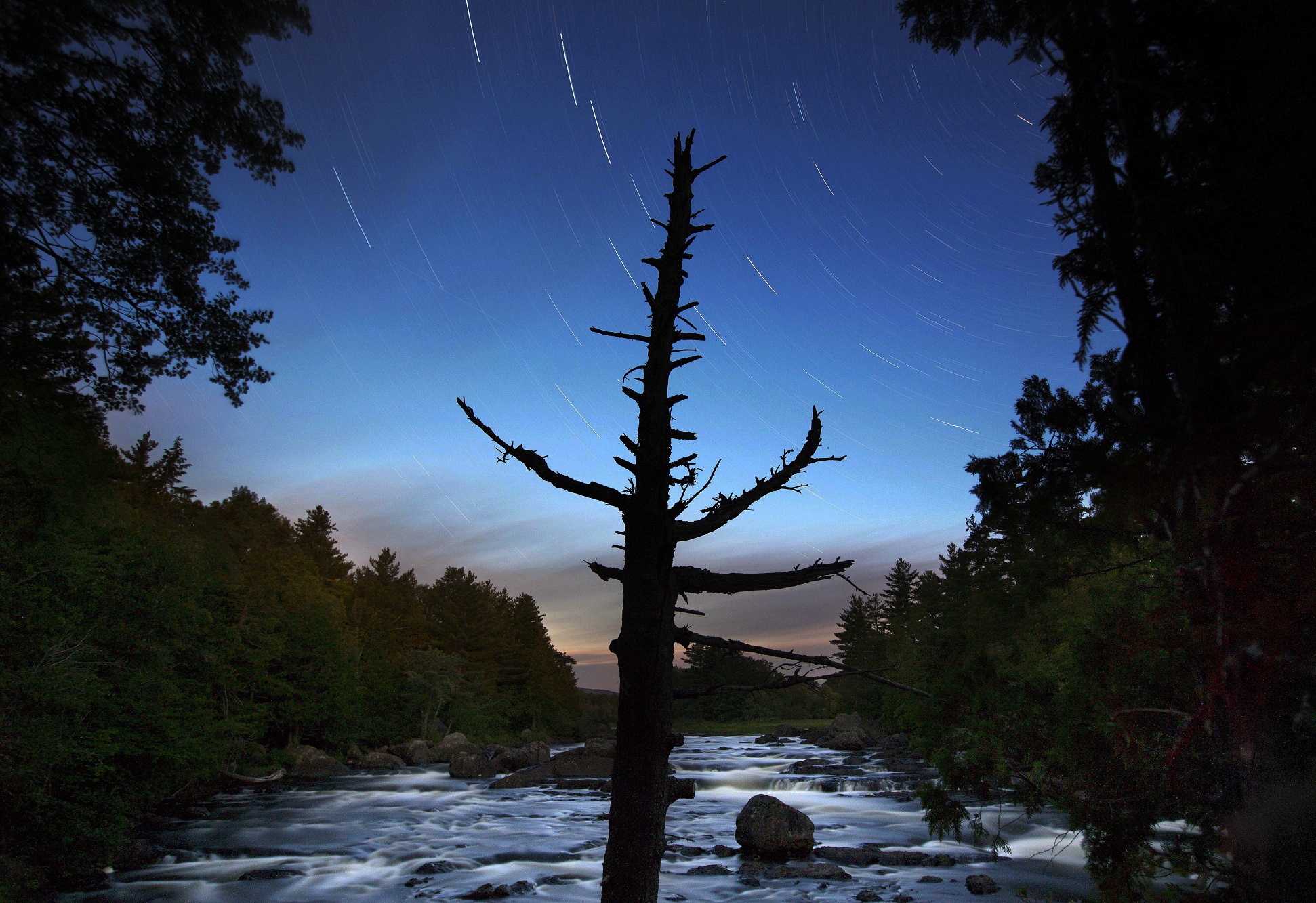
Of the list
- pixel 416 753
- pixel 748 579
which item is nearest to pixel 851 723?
pixel 416 753

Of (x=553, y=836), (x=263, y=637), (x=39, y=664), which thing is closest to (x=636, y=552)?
(x=39, y=664)

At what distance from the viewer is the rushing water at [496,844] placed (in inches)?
663

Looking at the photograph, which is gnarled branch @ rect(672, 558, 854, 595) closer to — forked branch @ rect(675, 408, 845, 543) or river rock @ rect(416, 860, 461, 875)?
forked branch @ rect(675, 408, 845, 543)

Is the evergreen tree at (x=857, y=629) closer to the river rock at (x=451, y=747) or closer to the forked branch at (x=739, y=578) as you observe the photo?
the river rock at (x=451, y=747)

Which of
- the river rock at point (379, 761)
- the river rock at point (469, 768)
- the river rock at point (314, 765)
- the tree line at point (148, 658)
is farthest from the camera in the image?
the river rock at point (379, 761)

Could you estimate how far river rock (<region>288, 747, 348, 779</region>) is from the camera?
39062 millimetres

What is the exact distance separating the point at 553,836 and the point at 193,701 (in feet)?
42.9

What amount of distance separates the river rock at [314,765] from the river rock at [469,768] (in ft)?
22.7

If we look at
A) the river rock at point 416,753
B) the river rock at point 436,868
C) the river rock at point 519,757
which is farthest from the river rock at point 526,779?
the river rock at point 436,868

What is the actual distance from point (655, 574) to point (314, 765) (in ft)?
143

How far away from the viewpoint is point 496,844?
78.0ft

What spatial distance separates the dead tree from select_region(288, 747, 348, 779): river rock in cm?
4184

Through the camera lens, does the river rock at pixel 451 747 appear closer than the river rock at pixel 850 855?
No

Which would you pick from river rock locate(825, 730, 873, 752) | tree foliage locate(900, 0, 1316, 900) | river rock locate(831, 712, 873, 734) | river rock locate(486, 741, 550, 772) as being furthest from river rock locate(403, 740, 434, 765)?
tree foliage locate(900, 0, 1316, 900)
